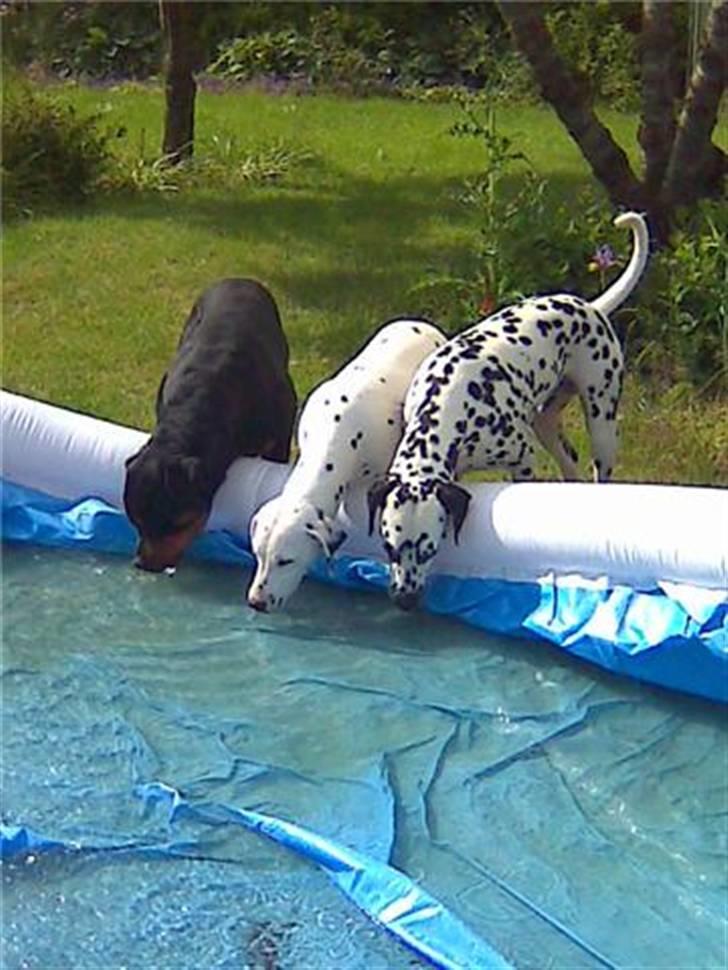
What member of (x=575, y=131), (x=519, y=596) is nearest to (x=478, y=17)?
(x=575, y=131)

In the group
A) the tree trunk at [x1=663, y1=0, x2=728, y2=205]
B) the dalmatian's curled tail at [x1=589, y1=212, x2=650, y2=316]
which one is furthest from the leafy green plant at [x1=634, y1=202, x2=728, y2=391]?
the dalmatian's curled tail at [x1=589, y1=212, x2=650, y2=316]

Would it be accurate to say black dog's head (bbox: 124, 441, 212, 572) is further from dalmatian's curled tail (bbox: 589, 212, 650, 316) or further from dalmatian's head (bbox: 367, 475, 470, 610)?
dalmatian's curled tail (bbox: 589, 212, 650, 316)

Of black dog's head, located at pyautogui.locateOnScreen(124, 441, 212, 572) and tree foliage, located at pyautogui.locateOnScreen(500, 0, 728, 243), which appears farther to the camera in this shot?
tree foliage, located at pyautogui.locateOnScreen(500, 0, 728, 243)

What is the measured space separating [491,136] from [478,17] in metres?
7.45

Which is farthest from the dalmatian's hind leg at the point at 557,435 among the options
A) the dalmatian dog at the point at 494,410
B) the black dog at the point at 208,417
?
the black dog at the point at 208,417

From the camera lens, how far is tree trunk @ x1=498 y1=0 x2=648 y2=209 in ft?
26.5

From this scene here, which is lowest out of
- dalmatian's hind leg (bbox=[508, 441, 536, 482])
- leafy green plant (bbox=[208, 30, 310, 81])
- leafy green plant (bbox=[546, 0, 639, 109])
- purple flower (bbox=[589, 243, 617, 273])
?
leafy green plant (bbox=[208, 30, 310, 81])

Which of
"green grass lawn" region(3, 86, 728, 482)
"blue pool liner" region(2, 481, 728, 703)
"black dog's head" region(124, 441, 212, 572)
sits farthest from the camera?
"green grass lawn" region(3, 86, 728, 482)

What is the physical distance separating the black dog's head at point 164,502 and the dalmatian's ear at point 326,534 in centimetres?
46

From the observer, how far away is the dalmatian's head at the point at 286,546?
5441 millimetres

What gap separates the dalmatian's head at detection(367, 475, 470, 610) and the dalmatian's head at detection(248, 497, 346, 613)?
164 mm

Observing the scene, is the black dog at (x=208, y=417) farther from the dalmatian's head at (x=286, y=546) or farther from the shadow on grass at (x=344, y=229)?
the shadow on grass at (x=344, y=229)

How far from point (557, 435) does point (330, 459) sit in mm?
1076

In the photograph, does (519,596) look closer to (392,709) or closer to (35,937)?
(392,709)
